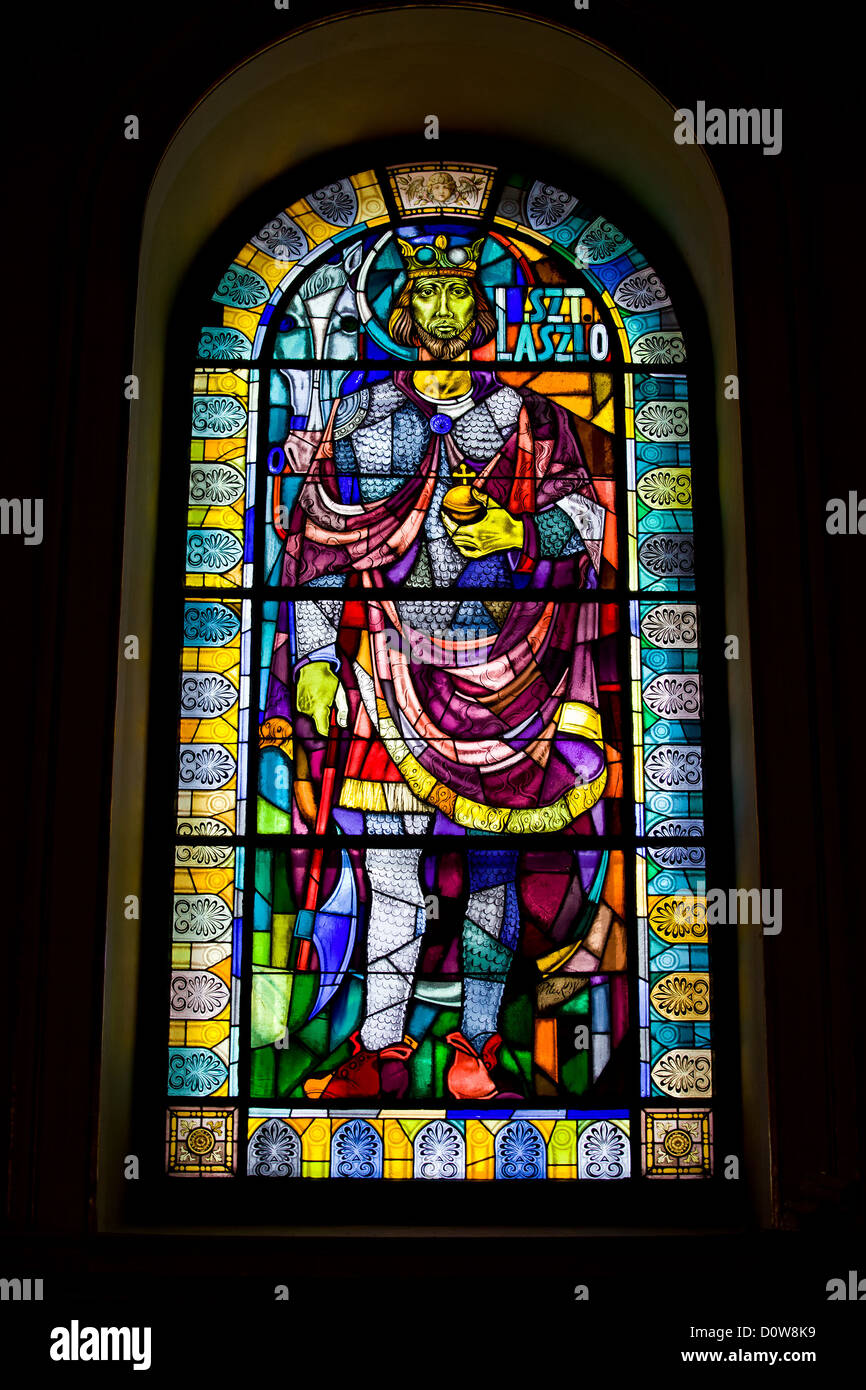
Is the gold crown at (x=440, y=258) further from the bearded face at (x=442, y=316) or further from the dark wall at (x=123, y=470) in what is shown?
the dark wall at (x=123, y=470)

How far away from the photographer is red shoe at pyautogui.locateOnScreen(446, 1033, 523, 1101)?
421cm

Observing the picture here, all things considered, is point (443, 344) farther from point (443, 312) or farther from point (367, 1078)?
point (367, 1078)

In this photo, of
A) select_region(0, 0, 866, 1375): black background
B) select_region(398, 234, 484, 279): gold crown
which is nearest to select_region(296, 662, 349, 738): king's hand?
select_region(0, 0, 866, 1375): black background

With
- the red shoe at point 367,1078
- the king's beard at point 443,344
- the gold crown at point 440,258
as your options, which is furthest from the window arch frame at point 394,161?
the red shoe at point 367,1078

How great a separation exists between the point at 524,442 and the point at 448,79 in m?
1.20

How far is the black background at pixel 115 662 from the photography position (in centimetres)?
340

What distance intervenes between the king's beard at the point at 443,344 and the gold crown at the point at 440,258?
22 centimetres

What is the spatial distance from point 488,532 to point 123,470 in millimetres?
1112

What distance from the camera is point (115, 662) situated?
409cm

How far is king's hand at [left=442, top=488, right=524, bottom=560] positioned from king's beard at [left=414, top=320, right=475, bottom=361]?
49cm

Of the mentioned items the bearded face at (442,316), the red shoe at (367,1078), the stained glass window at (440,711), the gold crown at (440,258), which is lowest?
the red shoe at (367,1078)

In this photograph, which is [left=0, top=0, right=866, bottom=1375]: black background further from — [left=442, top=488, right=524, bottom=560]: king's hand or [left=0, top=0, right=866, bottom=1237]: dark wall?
[left=442, top=488, right=524, bottom=560]: king's hand
